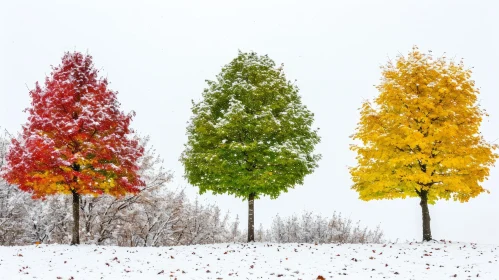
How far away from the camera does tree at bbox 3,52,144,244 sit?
72.0 ft

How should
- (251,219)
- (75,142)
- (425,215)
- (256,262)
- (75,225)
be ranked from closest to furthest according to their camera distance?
(256,262) < (75,142) < (75,225) < (425,215) < (251,219)

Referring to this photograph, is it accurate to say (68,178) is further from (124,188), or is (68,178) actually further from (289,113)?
(289,113)

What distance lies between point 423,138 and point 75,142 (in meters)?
19.4

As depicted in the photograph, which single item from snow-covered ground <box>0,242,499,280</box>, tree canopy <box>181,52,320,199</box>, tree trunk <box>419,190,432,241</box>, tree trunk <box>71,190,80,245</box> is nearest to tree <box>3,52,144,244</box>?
tree trunk <box>71,190,80,245</box>

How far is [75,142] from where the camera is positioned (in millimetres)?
23000

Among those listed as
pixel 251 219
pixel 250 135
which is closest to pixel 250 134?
pixel 250 135

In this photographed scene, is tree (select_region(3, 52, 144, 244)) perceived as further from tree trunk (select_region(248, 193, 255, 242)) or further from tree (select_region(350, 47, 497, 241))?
tree (select_region(350, 47, 497, 241))

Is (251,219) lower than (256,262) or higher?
higher

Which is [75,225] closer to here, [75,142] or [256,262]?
[75,142]

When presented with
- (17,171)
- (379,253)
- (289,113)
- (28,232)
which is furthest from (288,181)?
(28,232)

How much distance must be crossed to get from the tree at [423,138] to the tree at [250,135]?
12.4ft

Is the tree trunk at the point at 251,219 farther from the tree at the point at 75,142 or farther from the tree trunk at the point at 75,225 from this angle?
the tree trunk at the point at 75,225

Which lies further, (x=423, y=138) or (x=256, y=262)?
(x=423, y=138)

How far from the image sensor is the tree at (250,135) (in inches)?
978
